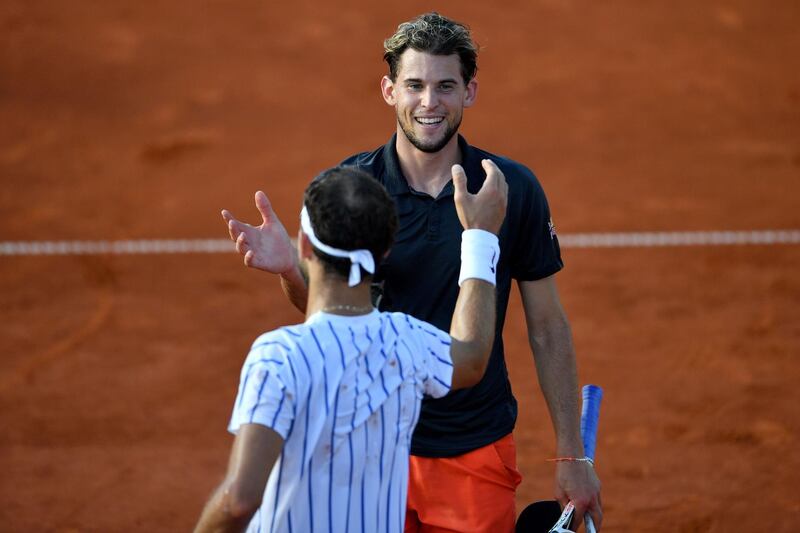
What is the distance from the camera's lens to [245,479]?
3.31 meters

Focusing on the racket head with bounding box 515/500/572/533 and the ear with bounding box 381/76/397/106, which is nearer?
the racket head with bounding box 515/500/572/533

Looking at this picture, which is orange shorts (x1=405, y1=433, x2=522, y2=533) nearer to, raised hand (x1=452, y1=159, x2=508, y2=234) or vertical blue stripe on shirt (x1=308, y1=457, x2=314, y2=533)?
raised hand (x1=452, y1=159, x2=508, y2=234)

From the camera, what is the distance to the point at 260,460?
334 cm

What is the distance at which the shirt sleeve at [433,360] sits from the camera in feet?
12.2

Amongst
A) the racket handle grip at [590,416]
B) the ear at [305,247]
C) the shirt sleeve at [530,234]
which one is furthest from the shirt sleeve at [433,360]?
the racket handle grip at [590,416]

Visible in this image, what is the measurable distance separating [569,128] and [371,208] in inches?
408

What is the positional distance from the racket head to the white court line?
6732 millimetres

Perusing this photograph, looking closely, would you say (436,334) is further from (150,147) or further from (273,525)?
(150,147)

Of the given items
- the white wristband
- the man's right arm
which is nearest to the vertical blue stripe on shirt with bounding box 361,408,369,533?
the white wristband

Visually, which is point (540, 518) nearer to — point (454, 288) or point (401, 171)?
point (454, 288)

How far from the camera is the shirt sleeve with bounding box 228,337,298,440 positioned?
3365mm

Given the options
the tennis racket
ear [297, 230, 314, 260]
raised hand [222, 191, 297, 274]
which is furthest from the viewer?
the tennis racket

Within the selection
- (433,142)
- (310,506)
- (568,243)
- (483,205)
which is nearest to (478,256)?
(483,205)

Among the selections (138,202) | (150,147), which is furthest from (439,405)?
(150,147)
